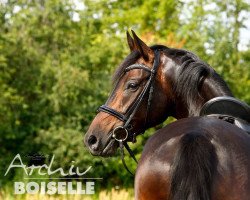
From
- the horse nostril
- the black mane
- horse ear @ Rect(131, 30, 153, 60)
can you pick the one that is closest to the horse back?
the black mane

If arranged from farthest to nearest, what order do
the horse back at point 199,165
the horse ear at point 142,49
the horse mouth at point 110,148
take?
the horse ear at point 142,49 → the horse mouth at point 110,148 → the horse back at point 199,165

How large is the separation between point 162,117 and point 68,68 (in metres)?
16.7

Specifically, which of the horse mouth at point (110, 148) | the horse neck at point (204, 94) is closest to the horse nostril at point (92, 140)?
the horse mouth at point (110, 148)

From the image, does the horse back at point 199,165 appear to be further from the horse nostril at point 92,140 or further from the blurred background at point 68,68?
the blurred background at point 68,68

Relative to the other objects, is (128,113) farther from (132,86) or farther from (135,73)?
(135,73)

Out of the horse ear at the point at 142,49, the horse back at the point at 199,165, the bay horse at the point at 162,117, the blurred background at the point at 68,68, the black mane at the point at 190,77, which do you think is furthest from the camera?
the blurred background at the point at 68,68

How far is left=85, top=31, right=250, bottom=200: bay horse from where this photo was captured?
138 inches

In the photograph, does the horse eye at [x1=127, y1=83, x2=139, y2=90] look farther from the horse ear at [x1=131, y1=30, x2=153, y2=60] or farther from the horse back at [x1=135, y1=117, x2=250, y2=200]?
the horse back at [x1=135, y1=117, x2=250, y2=200]

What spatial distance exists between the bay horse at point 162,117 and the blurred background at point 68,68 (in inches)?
592

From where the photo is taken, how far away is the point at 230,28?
2355 cm

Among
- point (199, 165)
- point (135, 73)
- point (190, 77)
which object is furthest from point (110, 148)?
point (199, 165)

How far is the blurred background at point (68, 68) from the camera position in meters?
21.3

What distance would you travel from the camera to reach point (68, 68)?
70.7 feet

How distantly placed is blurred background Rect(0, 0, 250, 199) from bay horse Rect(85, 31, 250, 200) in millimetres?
15040
